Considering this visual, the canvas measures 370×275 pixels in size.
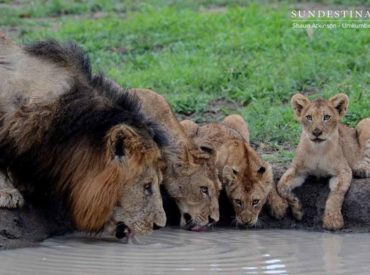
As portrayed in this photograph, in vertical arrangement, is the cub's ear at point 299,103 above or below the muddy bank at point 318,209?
above

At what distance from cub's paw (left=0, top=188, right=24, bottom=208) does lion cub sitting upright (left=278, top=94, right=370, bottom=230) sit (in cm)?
211

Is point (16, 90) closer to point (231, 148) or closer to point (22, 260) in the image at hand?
point (22, 260)

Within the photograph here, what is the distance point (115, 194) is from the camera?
764cm

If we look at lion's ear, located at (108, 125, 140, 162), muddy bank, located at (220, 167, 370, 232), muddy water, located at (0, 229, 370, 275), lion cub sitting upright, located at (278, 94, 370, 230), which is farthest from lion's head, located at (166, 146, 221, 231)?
lion's ear, located at (108, 125, 140, 162)

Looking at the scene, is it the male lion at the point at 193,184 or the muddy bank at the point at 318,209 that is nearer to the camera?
the male lion at the point at 193,184

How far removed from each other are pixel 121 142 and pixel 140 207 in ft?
1.56

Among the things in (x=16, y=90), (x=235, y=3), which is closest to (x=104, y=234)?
(x=16, y=90)

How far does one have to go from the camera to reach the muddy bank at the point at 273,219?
799cm

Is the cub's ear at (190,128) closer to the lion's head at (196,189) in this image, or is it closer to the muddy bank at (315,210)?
the muddy bank at (315,210)

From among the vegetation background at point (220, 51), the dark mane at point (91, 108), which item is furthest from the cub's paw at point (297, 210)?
the dark mane at point (91, 108)

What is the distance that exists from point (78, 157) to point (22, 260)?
0.79m

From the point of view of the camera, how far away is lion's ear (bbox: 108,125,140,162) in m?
7.59

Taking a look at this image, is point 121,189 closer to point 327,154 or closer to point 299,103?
point 327,154

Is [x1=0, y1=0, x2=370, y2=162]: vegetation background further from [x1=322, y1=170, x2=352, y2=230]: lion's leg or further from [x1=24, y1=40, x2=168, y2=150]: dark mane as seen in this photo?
[x1=24, y1=40, x2=168, y2=150]: dark mane
